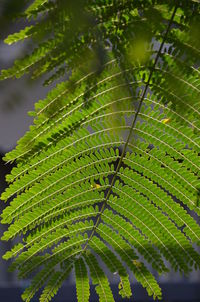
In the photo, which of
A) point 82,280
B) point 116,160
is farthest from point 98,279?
point 116,160

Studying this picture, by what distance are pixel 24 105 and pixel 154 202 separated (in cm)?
77

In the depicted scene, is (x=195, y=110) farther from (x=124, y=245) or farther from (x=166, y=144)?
(x=124, y=245)

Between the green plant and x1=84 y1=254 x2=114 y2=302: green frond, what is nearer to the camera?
the green plant

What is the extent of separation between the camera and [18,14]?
22.2 inches

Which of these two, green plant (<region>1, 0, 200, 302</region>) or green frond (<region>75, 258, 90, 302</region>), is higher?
green plant (<region>1, 0, 200, 302</region>)

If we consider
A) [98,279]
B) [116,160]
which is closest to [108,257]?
[98,279]

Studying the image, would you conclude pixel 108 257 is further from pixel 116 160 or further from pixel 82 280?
pixel 116 160

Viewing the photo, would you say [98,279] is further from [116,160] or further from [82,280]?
[116,160]

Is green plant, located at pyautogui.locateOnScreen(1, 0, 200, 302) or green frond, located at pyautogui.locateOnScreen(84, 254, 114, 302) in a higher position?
green plant, located at pyautogui.locateOnScreen(1, 0, 200, 302)

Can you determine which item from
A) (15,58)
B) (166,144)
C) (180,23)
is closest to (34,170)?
(166,144)

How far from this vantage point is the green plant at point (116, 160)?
89 cm

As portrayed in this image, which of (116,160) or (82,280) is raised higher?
(116,160)

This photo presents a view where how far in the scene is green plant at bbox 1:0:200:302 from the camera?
889 millimetres

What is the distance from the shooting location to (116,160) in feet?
4.13
